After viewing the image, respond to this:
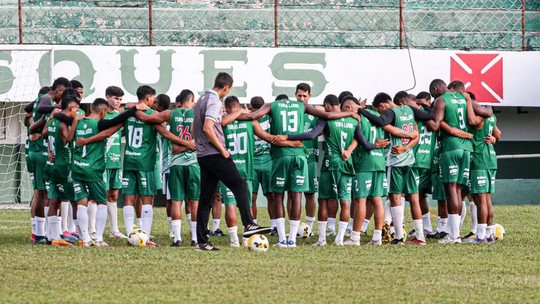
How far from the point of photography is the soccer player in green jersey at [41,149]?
13.9m

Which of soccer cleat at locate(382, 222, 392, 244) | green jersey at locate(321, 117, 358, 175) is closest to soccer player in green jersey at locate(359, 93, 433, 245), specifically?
soccer cleat at locate(382, 222, 392, 244)

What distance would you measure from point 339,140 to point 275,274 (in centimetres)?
374

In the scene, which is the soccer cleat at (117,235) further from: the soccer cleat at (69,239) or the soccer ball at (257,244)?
the soccer ball at (257,244)

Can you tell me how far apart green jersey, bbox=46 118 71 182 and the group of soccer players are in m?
0.01

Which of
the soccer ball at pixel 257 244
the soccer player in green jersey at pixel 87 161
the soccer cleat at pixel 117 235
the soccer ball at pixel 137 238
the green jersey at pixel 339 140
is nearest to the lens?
the soccer ball at pixel 257 244

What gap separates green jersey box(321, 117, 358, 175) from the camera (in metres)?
13.3

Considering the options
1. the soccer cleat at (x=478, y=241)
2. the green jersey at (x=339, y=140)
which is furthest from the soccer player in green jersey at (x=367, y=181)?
the soccer cleat at (x=478, y=241)

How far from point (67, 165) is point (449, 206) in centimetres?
474

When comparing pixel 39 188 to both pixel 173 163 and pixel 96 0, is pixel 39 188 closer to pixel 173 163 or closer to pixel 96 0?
pixel 173 163

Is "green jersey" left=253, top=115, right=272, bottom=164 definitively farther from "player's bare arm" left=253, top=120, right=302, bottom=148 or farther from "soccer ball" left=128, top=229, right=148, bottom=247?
"soccer ball" left=128, top=229, right=148, bottom=247

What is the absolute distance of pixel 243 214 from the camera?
39.4ft

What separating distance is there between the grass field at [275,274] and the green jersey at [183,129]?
1.05 meters

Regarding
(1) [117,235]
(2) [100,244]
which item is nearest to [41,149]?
(1) [117,235]

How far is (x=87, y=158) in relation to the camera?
1316cm
